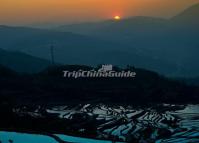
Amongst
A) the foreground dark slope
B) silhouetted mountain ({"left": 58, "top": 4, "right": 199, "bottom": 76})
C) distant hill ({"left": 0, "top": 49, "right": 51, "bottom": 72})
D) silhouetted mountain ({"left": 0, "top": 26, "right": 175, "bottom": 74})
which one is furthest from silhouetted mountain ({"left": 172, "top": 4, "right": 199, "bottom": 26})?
the foreground dark slope

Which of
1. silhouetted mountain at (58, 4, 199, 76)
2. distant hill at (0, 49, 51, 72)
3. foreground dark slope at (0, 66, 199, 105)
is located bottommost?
foreground dark slope at (0, 66, 199, 105)

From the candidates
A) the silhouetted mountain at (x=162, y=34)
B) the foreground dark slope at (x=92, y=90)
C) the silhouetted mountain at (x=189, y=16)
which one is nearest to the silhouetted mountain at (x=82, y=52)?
the silhouetted mountain at (x=162, y=34)

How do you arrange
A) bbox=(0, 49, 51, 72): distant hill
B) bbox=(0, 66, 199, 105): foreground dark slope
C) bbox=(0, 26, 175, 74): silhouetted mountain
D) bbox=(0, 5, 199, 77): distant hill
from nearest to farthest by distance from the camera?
bbox=(0, 66, 199, 105): foreground dark slope
bbox=(0, 49, 51, 72): distant hill
bbox=(0, 26, 175, 74): silhouetted mountain
bbox=(0, 5, 199, 77): distant hill

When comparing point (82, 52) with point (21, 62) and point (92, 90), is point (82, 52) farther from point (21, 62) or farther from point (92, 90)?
point (92, 90)

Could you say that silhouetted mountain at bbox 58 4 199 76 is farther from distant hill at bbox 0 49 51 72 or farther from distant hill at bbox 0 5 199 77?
distant hill at bbox 0 49 51 72

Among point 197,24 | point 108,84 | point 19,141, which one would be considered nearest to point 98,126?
point 19,141

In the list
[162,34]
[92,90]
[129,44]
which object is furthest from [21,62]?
[162,34]

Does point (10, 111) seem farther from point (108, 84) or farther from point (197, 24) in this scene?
point (197, 24)

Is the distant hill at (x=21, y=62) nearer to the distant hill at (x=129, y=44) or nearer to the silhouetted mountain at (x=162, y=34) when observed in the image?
the distant hill at (x=129, y=44)
